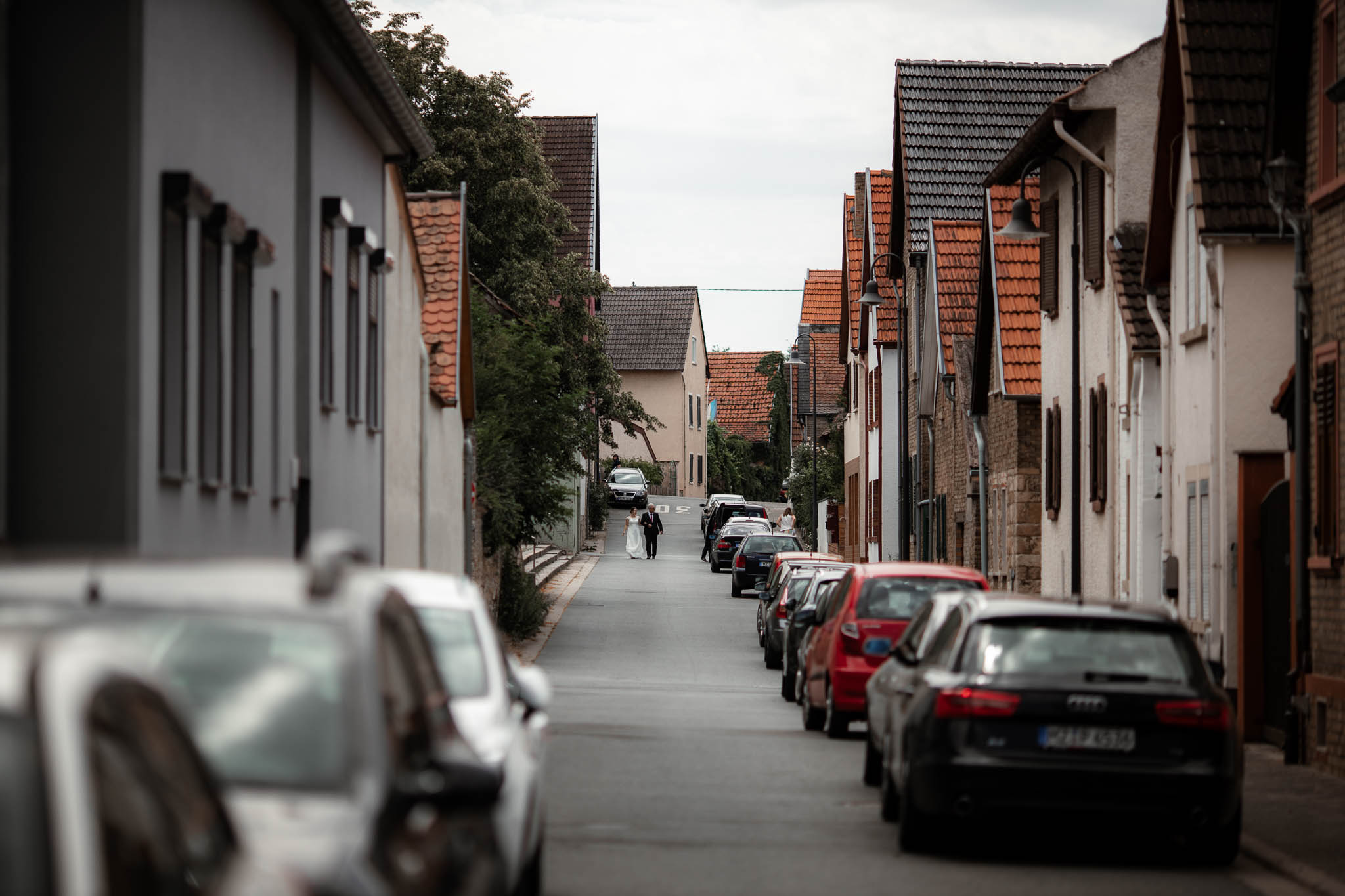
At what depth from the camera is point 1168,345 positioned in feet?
71.9

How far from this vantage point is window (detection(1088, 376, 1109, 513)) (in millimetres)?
25984

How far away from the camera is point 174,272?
12.5 meters

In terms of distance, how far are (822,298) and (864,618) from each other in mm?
67270

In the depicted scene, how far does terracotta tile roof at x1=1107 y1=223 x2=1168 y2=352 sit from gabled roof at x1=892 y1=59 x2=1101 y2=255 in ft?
53.7

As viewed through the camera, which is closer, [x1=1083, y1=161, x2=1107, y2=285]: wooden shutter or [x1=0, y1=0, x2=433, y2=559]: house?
[x1=0, y1=0, x2=433, y2=559]: house

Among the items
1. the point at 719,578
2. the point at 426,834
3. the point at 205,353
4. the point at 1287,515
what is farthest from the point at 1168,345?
the point at 719,578

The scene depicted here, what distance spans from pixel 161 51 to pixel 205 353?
242 cm

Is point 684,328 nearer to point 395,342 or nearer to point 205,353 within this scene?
point 395,342

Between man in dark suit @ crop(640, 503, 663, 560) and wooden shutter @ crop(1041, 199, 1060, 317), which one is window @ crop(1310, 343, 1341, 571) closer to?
wooden shutter @ crop(1041, 199, 1060, 317)

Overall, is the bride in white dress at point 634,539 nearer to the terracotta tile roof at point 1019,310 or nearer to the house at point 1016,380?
the house at point 1016,380

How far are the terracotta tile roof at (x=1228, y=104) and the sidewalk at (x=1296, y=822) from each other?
196 inches

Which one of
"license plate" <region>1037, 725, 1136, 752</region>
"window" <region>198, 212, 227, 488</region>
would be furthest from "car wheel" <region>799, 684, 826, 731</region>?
"license plate" <region>1037, 725, 1136, 752</region>

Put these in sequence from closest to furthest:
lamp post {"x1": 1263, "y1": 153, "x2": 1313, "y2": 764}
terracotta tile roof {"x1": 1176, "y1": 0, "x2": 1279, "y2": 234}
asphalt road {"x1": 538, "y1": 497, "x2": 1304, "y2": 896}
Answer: asphalt road {"x1": 538, "y1": 497, "x2": 1304, "y2": 896} → lamp post {"x1": 1263, "y1": 153, "x2": 1313, "y2": 764} → terracotta tile roof {"x1": 1176, "y1": 0, "x2": 1279, "y2": 234}

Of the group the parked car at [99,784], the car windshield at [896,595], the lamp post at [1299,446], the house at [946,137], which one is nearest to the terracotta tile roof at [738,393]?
the house at [946,137]
